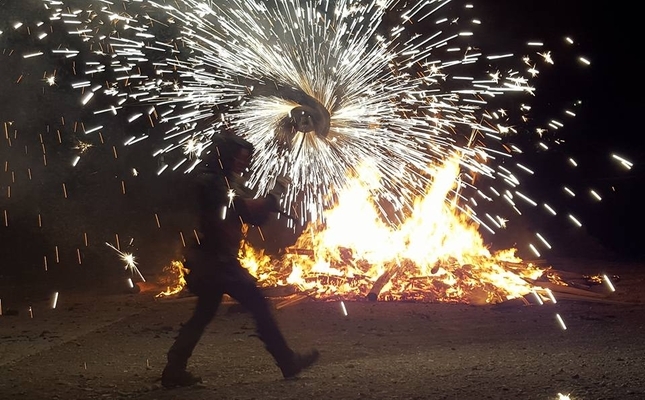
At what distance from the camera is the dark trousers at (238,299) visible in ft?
16.1

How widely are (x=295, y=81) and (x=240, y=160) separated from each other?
330 cm

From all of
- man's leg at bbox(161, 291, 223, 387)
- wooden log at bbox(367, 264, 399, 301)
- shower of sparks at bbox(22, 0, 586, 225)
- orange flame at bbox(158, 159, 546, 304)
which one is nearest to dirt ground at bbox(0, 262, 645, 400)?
man's leg at bbox(161, 291, 223, 387)

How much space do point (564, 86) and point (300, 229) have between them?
7011 mm

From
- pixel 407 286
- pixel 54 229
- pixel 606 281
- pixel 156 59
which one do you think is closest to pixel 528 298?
pixel 407 286

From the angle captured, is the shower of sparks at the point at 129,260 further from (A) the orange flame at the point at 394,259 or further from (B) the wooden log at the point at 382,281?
(B) the wooden log at the point at 382,281

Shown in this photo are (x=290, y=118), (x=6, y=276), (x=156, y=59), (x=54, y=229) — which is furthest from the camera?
(x=54, y=229)

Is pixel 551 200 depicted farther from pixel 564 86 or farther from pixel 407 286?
pixel 407 286

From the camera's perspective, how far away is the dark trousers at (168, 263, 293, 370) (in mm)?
4902

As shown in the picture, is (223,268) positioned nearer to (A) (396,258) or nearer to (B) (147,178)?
(A) (396,258)

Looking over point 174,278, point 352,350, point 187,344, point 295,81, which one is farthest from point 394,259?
point 187,344

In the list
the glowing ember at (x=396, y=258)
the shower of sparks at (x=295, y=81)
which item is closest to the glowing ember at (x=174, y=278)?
the glowing ember at (x=396, y=258)

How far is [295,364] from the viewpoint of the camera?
4.95 metres

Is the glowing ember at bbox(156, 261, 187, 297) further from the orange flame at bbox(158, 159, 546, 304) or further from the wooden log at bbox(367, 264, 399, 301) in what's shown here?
the wooden log at bbox(367, 264, 399, 301)

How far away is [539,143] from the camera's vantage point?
14672 millimetres
